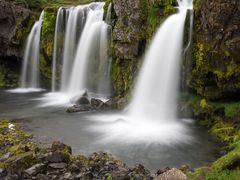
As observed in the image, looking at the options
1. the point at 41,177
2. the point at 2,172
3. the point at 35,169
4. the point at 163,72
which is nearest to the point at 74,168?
the point at 41,177

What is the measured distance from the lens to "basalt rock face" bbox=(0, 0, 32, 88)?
1297 inches

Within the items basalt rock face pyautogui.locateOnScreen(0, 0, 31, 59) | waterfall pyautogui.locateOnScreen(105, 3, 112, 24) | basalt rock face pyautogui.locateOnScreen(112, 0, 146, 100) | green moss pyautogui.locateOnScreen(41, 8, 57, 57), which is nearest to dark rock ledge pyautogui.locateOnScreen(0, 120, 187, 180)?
basalt rock face pyautogui.locateOnScreen(112, 0, 146, 100)

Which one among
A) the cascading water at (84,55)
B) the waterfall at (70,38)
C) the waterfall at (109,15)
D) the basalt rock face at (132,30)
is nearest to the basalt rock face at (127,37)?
the basalt rock face at (132,30)

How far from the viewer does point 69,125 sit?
19484 mm

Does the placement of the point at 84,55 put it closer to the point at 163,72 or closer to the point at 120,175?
the point at 163,72

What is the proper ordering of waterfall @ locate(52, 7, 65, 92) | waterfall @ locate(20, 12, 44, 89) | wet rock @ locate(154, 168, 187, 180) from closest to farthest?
1. wet rock @ locate(154, 168, 187, 180)
2. waterfall @ locate(52, 7, 65, 92)
3. waterfall @ locate(20, 12, 44, 89)

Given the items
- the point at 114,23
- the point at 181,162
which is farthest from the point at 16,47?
the point at 181,162

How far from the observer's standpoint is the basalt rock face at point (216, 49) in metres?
18.1

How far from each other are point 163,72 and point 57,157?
10.2m

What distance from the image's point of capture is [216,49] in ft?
61.7

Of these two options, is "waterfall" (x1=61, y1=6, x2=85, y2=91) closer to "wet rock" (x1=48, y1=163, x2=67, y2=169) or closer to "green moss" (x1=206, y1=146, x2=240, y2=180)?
"wet rock" (x1=48, y1=163, x2=67, y2=169)

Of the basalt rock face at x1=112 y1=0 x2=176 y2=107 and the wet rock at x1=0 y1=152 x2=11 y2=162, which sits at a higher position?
the basalt rock face at x1=112 y1=0 x2=176 y2=107

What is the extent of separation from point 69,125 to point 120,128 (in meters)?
2.91

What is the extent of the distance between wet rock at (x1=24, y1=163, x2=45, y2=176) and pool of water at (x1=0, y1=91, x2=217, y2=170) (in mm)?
3303
